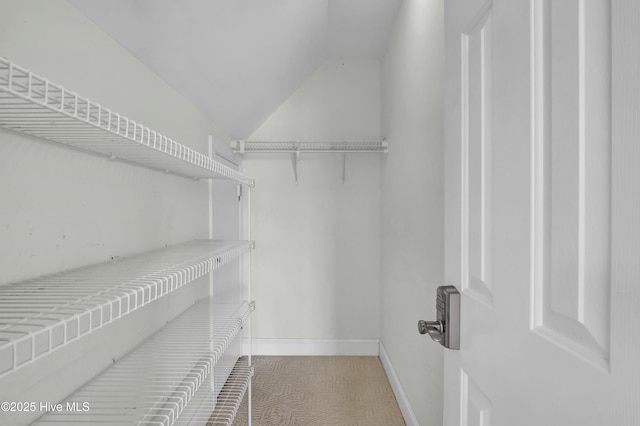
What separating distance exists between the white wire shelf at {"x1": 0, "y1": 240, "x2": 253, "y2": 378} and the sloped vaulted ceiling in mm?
711

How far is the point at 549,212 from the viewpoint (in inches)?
17.2

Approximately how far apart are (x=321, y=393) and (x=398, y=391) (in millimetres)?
466

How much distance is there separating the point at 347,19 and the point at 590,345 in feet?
7.26

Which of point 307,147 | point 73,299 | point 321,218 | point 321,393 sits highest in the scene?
point 307,147

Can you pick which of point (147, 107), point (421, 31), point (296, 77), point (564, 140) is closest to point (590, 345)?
point (564, 140)

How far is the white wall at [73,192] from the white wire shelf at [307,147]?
3.53ft

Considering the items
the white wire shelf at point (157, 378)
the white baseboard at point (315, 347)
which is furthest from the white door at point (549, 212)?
the white baseboard at point (315, 347)

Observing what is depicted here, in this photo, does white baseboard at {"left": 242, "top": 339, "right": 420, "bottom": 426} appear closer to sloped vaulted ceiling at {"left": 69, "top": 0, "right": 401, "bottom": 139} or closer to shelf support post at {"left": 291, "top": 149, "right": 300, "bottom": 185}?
shelf support post at {"left": 291, "top": 149, "right": 300, "bottom": 185}

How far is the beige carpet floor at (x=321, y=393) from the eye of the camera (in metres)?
1.89

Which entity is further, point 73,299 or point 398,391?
point 398,391

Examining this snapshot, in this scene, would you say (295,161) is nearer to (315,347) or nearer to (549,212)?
(315,347)

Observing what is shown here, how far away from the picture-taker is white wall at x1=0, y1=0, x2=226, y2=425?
74 cm

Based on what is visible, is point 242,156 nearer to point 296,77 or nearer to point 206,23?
point 296,77

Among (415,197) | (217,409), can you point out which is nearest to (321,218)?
(415,197)
